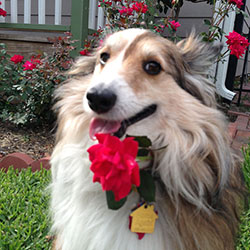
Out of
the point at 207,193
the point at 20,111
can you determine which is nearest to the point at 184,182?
the point at 207,193

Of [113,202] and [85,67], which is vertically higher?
Result: [85,67]

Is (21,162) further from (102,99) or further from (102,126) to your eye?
(102,99)

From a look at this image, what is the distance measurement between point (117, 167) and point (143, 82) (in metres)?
0.54

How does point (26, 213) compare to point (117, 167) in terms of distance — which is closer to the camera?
point (117, 167)

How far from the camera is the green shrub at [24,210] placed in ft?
6.99

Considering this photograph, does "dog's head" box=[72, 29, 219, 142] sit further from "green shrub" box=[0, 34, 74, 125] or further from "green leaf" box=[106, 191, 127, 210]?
"green shrub" box=[0, 34, 74, 125]

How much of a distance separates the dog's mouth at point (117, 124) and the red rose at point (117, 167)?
20 centimetres

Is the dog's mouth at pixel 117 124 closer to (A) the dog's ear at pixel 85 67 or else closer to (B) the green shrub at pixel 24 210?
(A) the dog's ear at pixel 85 67

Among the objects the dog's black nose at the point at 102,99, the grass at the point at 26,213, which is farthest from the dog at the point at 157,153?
the grass at the point at 26,213

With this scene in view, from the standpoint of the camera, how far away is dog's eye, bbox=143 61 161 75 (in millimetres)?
1681

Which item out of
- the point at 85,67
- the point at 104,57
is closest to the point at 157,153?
the point at 104,57

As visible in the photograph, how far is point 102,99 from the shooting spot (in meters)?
1.44

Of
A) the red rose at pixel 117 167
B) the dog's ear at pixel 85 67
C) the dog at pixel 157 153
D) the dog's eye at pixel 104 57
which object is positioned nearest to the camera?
the red rose at pixel 117 167

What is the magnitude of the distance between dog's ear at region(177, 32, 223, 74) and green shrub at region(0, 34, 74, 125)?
202 centimetres
